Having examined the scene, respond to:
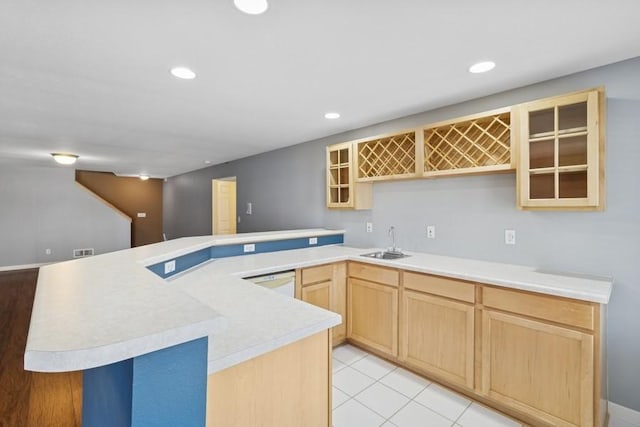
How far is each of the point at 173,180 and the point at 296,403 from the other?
8.56 m

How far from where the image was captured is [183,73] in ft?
6.84

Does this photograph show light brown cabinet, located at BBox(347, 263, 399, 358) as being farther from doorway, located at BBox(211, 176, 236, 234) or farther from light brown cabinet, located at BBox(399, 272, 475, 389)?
doorway, located at BBox(211, 176, 236, 234)

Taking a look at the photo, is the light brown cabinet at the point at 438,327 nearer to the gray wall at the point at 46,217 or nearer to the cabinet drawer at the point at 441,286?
the cabinet drawer at the point at 441,286

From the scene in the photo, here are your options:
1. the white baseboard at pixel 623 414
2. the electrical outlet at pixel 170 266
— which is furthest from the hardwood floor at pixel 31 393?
the white baseboard at pixel 623 414

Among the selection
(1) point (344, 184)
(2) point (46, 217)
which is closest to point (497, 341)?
(1) point (344, 184)

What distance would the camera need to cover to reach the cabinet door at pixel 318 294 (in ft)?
8.66

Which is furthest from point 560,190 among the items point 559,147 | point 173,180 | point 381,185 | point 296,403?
point 173,180

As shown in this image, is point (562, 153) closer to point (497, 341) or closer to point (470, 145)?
point (470, 145)

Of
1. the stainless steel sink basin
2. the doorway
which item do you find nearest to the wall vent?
the doorway

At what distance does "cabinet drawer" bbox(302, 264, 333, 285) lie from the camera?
104 inches

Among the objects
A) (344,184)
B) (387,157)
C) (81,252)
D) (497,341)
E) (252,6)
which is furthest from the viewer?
(81,252)

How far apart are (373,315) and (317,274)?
0.64 meters

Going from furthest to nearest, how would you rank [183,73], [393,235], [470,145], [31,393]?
[393,235] < [470,145] < [31,393] < [183,73]

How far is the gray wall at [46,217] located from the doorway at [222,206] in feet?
9.90
